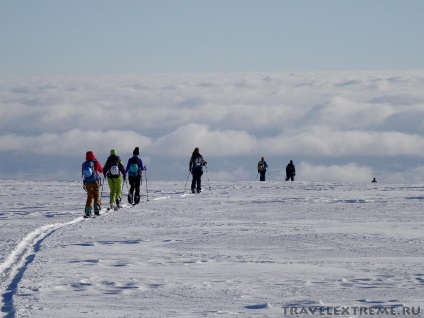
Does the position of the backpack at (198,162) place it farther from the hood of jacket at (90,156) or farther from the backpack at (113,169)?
the hood of jacket at (90,156)

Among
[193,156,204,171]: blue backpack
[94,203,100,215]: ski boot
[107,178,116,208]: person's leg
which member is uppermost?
[193,156,204,171]: blue backpack

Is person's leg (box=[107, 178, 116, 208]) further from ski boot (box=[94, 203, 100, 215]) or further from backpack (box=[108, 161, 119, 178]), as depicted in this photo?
ski boot (box=[94, 203, 100, 215])

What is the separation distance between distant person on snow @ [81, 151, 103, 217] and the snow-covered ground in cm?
54

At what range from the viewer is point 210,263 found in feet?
39.3

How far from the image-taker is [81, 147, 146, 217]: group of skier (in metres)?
22.1

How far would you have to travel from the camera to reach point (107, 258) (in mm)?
12594

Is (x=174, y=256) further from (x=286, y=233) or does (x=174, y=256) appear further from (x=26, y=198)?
(x=26, y=198)

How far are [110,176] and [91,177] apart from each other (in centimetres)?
205

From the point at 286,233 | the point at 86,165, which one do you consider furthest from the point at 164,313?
the point at 86,165

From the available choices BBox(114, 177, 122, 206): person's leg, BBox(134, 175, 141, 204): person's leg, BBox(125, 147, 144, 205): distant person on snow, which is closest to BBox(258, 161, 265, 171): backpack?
BBox(134, 175, 141, 204): person's leg

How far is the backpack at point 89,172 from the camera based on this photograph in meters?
22.0

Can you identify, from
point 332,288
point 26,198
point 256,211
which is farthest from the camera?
point 26,198

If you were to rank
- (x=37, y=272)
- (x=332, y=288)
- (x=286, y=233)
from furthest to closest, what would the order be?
(x=286, y=233), (x=37, y=272), (x=332, y=288)

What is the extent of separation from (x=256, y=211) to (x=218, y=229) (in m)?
6.00
